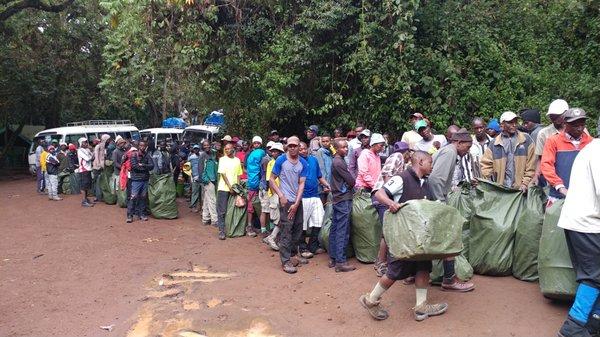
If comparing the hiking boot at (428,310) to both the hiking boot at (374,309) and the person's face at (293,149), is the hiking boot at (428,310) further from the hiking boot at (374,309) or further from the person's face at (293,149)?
the person's face at (293,149)

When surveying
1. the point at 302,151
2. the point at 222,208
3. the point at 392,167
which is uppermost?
the point at 392,167

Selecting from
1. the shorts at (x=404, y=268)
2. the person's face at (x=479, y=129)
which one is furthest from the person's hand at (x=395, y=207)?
the person's face at (x=479, y=129)

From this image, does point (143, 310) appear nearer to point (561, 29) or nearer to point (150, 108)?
point (561, 29)

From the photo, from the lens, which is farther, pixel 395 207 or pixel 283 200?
pixel 283 200

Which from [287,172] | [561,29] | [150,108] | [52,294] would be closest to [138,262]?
[52,294]

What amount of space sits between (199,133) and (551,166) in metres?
11.5

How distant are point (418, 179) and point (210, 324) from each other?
2.38 meters

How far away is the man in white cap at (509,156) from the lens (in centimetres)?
581

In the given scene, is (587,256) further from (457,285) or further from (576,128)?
(457,285)

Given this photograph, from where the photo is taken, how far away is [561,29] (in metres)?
10.8

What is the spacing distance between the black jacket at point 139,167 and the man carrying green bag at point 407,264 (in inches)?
248

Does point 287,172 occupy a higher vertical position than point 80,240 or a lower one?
higher

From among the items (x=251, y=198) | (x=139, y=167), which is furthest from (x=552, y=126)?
(x=139, y=167)

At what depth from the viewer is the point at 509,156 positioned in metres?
5.91
